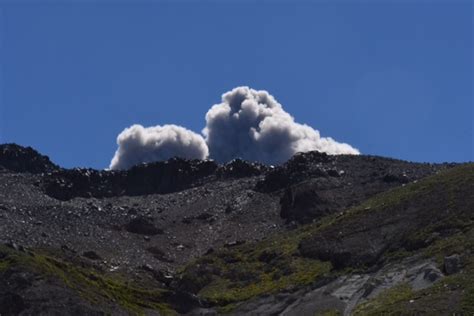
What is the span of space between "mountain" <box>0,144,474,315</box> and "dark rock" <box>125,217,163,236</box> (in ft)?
0.96

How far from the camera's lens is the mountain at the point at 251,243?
7388 centimetres

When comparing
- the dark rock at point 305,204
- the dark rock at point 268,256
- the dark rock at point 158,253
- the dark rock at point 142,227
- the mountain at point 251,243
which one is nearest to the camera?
the mountain at point 251,243

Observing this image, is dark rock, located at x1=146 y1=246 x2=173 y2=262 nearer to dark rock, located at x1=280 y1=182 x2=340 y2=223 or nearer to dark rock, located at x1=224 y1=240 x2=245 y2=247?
dark rock, located at x1=224 y1=240 x2=245 y2=247

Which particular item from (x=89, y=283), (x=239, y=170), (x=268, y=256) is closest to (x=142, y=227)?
(x=268, y=256)

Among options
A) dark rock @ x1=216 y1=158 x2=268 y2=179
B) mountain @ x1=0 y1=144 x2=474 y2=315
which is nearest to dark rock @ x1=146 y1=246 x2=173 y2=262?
mountain @ x1=0 y1=144 x2=474 y2=315

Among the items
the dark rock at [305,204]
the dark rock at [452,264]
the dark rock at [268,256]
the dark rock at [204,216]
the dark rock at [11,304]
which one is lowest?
the dark rock at [452,264]

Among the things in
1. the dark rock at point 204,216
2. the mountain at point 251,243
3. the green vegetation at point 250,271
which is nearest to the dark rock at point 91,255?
the mountain at point 251,243

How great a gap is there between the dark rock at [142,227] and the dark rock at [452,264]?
77.2 meters

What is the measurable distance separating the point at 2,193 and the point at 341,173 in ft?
216

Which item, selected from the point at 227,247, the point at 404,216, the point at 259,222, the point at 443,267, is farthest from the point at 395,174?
the point at 443,267

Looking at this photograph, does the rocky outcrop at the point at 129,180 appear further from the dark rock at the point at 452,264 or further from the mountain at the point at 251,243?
the dark rock at the point at 452,264

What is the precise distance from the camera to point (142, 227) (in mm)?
139500

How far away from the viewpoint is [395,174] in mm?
150250

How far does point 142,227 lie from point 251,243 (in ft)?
85.2
